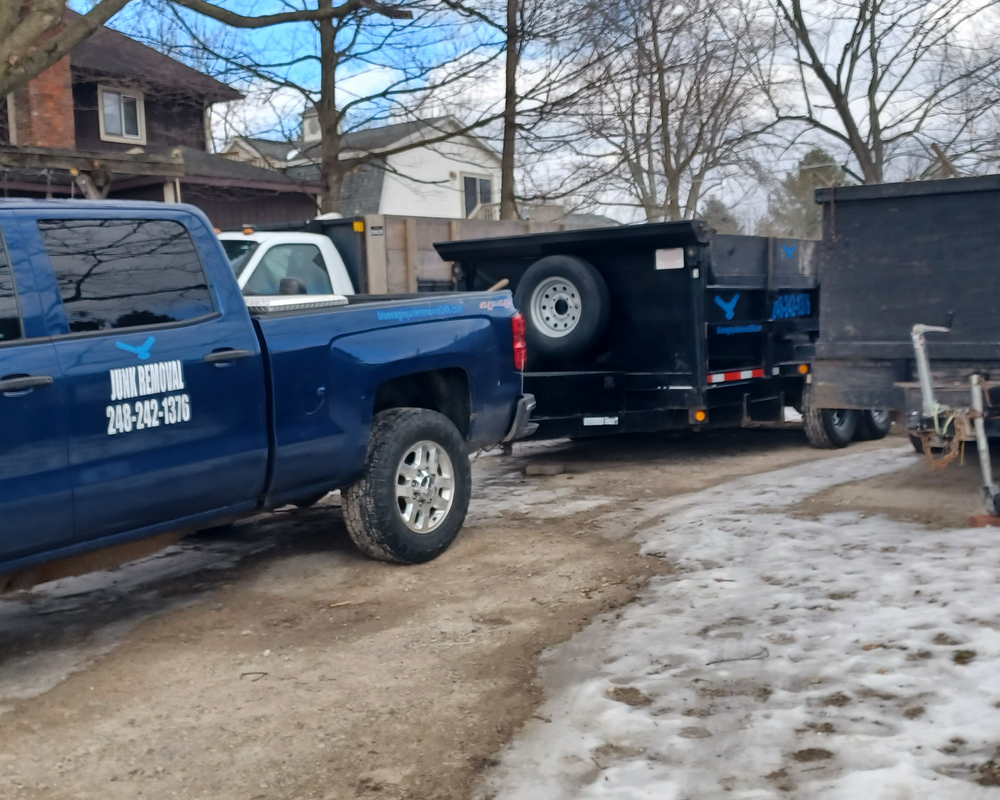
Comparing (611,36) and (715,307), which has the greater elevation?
(611,36)

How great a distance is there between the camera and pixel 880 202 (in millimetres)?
7301

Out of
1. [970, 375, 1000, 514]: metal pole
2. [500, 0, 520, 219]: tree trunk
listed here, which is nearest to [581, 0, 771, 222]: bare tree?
[500, 0, 520, 219]: tree trunk

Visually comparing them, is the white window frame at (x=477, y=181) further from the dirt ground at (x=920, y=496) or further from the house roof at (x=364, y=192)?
the dirt ground at (x=920, y=496)

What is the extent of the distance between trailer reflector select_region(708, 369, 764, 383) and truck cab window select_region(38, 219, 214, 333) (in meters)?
5.48

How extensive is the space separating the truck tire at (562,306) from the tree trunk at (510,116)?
366 inches

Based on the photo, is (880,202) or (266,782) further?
(880,202)

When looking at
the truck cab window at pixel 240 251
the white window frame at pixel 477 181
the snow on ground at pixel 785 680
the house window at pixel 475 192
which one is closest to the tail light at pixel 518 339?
the snow on ground at pixel 785 680

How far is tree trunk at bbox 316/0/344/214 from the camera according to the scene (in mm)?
16922

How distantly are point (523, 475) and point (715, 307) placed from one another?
2249 millimetres

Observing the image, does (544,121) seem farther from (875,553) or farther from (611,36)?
(875,553)

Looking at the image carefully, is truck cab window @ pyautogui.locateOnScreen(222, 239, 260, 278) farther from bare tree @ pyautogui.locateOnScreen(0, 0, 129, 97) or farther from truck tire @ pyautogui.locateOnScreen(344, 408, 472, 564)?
truck tire @ pyautogui.locateOnScreen(344, 408, 472, 564)

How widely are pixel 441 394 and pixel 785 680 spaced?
3.06 meters

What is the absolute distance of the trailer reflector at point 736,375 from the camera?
964 centimetres

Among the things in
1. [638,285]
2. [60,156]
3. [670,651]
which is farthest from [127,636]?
[60,156]
